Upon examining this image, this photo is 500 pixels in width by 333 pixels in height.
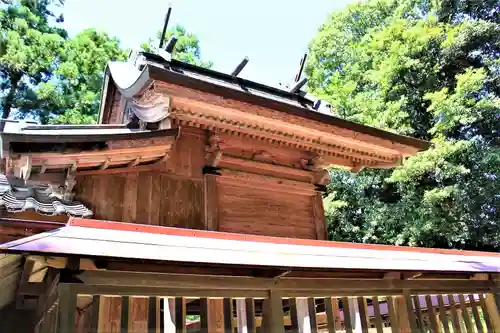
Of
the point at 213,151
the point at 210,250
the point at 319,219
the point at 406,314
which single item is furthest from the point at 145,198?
the point at 406,314

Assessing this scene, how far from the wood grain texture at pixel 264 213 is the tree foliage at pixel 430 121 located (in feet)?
28.2

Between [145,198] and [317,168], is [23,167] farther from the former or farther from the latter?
[317,168]

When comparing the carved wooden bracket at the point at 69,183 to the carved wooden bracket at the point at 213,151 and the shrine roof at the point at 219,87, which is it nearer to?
the shrine roof at the point at 219,87

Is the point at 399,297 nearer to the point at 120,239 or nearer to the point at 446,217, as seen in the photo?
the point at 120,239

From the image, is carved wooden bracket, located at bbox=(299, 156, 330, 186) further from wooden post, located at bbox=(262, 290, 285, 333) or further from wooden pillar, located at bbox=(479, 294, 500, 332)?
wooden post, located at bbox=(262, 290, 285, 333)

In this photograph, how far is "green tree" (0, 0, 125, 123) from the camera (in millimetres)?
17047

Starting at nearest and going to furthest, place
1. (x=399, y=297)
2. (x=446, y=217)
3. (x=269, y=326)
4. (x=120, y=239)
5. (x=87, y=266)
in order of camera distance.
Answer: (x=87, y=266)
(x=120, y=239)
(x=269, y=326)
(x=399, y=297)
(x=446, y=217)

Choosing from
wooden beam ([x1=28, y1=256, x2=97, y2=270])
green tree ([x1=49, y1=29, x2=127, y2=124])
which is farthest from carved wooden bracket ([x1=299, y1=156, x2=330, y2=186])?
green tree ([x1=49, y1=29, x2=127, y2=124])

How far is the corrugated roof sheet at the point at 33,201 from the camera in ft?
12.6

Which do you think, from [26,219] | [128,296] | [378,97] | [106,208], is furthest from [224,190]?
[378,97]

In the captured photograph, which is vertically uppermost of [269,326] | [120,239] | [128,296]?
[120,239]

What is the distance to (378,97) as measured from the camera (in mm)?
17781

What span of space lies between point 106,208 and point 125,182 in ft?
1.55

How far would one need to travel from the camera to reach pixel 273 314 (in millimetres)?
3535
